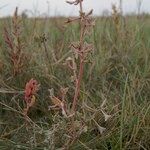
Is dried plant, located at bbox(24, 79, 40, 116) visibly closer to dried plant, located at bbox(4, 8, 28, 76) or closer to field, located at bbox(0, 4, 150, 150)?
field, located at bbox(0, 4, 150, 150)

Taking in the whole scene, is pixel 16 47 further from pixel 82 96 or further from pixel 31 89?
pixel 31 89

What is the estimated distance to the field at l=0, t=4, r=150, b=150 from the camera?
138cm

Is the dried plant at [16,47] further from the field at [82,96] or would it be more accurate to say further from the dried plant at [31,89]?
the dried plant at [31,89]

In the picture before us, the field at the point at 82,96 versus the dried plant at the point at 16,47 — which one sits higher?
the dried plant at the point at 16,47

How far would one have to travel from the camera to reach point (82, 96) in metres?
1.67

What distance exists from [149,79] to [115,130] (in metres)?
0.51

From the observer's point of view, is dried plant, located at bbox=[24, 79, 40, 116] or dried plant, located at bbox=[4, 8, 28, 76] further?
dried plant, located at bbox=[4, 8, 28, 76]

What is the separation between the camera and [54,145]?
1.32 meters

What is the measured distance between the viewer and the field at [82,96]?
138cm

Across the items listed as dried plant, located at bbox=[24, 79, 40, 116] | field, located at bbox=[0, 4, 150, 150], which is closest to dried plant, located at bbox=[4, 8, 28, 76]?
field, located at bbox=[0, 4, 150, 150]

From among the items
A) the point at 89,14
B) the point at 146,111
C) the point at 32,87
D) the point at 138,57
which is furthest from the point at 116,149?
the point at 138,57

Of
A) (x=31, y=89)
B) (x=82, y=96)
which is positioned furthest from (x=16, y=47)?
(x=31, y=89)

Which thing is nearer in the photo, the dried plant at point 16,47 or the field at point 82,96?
the field at point 82,96

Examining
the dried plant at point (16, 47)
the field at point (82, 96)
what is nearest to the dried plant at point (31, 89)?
the field at point (82, 96)
